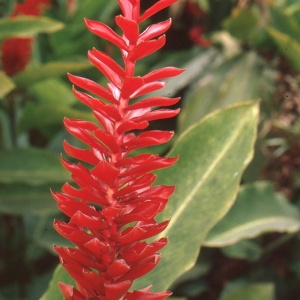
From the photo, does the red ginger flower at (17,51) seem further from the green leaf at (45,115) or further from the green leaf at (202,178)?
the green leaf at (202,178)

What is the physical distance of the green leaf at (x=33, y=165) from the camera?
4.82 feet

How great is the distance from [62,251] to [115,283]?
7 cm

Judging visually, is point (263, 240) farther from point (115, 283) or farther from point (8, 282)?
point (115, 283)

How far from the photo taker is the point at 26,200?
1495 millimetres

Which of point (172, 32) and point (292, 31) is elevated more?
point (292, 31)

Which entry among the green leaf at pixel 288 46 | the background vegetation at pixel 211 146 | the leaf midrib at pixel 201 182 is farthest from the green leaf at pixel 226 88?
the leaf midrib at pixel 201 182

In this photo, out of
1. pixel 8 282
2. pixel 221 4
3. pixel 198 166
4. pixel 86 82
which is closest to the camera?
pixel 86 82

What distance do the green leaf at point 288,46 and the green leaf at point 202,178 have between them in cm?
69

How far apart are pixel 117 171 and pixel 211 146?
50cm

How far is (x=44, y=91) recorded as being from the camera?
179cm

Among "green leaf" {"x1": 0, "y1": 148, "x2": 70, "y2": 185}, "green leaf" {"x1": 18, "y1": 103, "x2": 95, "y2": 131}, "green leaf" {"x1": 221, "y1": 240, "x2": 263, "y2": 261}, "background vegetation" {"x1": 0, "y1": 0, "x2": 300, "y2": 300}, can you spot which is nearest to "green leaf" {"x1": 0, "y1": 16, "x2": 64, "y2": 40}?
"background vegetation" {"x1": 0, "y1": 0, "x2": 300, "y2": 300}

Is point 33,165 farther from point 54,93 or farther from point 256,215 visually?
point 256,215

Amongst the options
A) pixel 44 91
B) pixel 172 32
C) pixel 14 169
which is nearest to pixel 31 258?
pixel 14 169

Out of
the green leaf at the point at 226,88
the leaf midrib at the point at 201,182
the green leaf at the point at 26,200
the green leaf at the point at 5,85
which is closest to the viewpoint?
the leaf midrib at the point at 201,182
